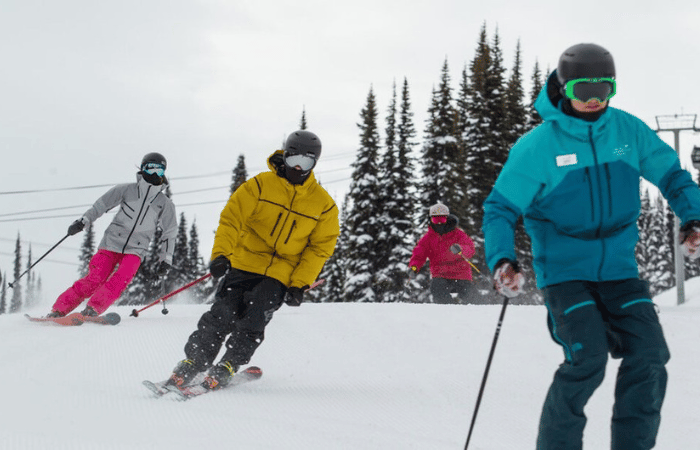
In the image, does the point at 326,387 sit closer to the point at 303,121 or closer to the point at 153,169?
the point at 153,169

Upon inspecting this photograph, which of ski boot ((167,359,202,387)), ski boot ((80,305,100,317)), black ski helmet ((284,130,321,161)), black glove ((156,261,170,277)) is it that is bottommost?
ski boot ((167,359,202,387))

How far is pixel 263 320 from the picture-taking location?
4758 mm

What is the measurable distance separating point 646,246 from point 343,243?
1555 inches

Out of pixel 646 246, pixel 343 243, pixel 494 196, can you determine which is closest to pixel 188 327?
pixel 494 196

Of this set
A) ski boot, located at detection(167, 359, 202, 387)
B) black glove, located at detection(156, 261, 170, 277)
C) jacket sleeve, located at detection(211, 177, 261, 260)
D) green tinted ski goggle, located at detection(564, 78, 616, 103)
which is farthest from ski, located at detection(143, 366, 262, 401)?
black glove, located at detection(156, 261, 170, 277)

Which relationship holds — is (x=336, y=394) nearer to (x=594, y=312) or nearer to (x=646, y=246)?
(x=594, y=312)

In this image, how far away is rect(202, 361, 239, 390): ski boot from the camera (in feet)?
14.9

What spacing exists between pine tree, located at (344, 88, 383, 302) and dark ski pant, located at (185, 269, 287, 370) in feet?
84.6

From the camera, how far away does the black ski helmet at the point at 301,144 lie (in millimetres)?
4742

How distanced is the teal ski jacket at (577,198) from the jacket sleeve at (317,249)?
7.09ft

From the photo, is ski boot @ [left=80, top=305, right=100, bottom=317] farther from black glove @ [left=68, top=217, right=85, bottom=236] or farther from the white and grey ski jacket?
black glove @ [left=68, top=217, right=85, bottom=236]

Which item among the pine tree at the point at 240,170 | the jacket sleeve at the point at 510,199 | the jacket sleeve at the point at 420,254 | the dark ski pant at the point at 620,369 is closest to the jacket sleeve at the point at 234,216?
the jacket sleeve at the point at 510,199

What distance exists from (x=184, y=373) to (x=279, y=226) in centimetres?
123

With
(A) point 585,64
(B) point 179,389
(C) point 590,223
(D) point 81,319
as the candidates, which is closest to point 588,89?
(A) point 585,64
